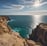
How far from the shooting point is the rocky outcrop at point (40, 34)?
2316 millimetres

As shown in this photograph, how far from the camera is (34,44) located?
7.58 feet

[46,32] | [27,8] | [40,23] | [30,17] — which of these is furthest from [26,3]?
[46,32]

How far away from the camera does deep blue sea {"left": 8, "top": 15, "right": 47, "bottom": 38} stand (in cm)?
237

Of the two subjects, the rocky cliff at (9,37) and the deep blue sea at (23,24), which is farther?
the deep blue sea at (23,24)

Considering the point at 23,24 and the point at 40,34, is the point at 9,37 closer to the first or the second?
the point at 23,24

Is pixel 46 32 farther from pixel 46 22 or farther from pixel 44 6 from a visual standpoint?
pixel 44 6

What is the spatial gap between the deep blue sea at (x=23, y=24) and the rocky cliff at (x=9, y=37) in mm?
65

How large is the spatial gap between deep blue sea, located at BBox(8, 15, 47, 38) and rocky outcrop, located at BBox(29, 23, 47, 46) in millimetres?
74

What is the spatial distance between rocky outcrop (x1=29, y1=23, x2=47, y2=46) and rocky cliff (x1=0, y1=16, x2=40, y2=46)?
3.4 inches

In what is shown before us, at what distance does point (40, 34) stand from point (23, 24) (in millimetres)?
309

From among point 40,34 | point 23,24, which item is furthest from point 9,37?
point 40,34

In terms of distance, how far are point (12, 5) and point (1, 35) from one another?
512 mm

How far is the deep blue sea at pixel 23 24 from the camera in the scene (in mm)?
2373

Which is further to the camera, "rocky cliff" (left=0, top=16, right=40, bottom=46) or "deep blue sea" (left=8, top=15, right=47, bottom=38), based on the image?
"deep blue sea" (left=8, top=15, right=47, bottom=38)
